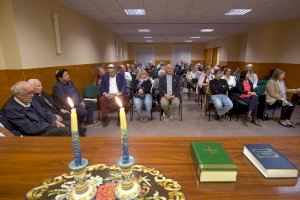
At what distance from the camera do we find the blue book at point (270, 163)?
916 mm

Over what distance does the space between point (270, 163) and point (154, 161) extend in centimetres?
57

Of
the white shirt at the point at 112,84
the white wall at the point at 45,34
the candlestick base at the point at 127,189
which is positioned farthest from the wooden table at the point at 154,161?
the white shirt at the point at 112,84

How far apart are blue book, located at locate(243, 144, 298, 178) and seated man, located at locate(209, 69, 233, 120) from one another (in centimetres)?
345

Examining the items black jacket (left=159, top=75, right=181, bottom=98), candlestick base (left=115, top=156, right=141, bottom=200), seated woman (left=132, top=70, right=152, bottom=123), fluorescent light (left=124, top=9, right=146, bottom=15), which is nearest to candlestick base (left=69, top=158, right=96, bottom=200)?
candlestick base (left=115, top=156, right=141, bottom=200)

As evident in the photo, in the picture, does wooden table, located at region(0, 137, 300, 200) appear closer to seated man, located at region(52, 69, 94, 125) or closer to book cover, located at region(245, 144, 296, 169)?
book cover, located at region(245, 144, 296, 169)

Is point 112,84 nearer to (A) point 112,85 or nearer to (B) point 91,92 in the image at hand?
(A) point 112,85

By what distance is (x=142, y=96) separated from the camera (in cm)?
468

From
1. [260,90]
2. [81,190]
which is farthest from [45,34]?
[260,90]

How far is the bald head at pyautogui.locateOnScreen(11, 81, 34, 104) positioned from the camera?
2.23m

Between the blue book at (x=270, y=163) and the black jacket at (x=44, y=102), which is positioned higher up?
the blue book at (x=270, y=163)

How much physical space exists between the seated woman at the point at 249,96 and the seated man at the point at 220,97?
32 centimetres

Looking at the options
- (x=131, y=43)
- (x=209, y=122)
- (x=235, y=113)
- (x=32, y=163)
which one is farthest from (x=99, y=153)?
(x=131, y=43)

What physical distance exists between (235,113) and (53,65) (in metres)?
4.51

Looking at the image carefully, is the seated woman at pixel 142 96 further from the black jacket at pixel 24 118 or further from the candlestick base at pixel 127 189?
the candlestick base at pixel 127 189
